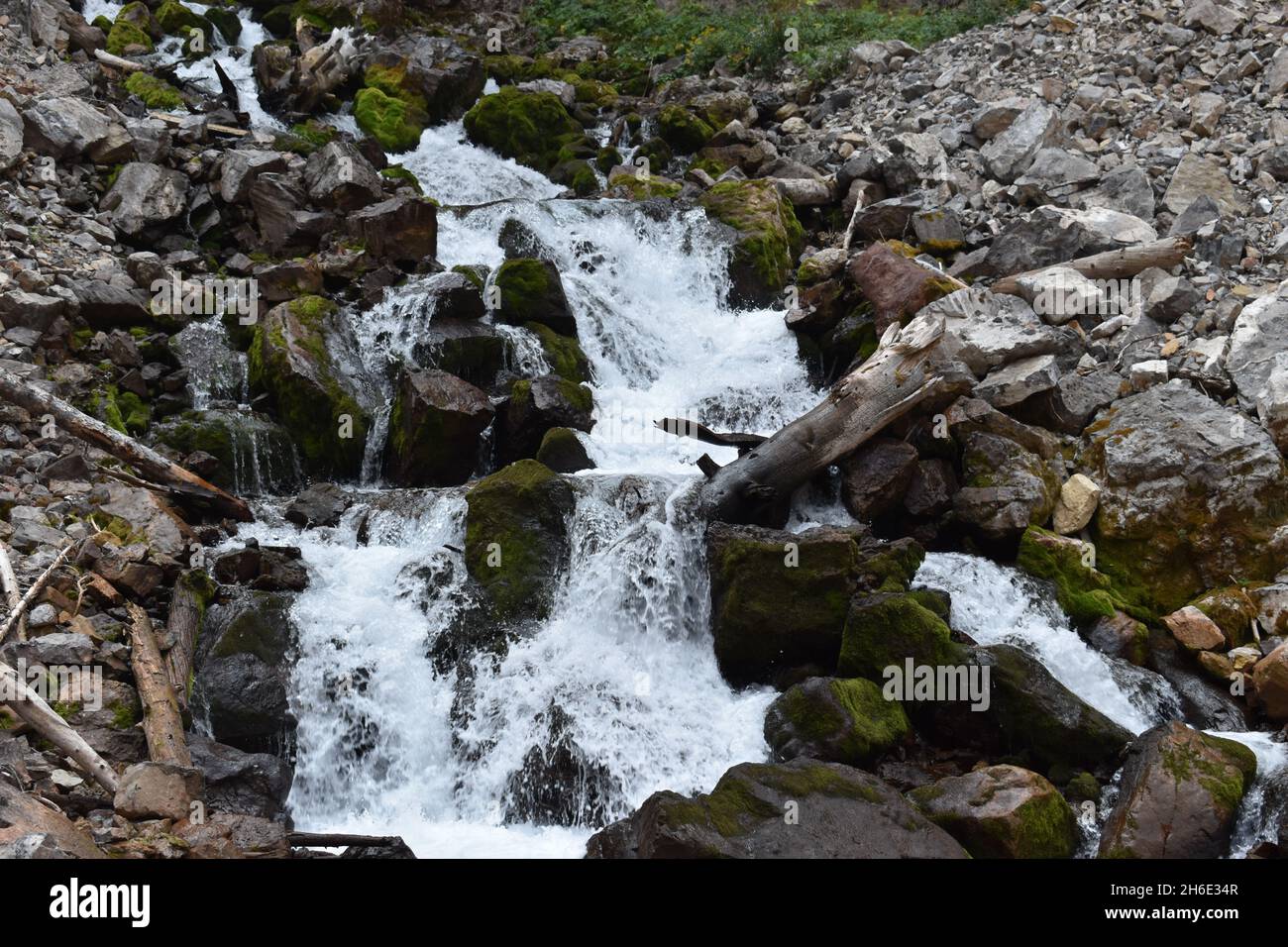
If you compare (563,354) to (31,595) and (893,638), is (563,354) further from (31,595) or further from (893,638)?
(31,595)

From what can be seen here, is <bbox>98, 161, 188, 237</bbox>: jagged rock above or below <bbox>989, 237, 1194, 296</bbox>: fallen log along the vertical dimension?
above

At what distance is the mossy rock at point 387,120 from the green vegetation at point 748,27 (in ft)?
22.4

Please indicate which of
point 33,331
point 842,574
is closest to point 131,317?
point 33,331

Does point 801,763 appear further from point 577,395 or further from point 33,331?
point 33,331

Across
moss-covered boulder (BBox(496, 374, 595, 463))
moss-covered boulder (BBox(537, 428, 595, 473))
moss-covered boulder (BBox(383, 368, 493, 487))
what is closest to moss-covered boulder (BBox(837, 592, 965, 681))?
moss-covered boulder (BBox(537, 428, 595, 473))

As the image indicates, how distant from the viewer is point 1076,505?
966cm

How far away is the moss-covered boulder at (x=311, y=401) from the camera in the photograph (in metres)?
10.9

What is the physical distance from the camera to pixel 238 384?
11.3m

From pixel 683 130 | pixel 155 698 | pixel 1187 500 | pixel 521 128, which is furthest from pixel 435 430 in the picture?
pixel 683 130

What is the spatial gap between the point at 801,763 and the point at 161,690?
4.47 meters

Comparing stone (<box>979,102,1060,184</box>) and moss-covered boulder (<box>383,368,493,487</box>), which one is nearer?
moss-covered boulder (<box>383,368,493,487</box>)

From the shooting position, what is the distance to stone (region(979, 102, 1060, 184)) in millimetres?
14453

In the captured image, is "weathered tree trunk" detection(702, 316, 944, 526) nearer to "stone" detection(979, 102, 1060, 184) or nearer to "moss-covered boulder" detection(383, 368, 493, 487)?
"moss-covered boulder" detection(383, 368, 493, 487)

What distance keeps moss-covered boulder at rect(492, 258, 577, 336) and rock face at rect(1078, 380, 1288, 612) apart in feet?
21.9
